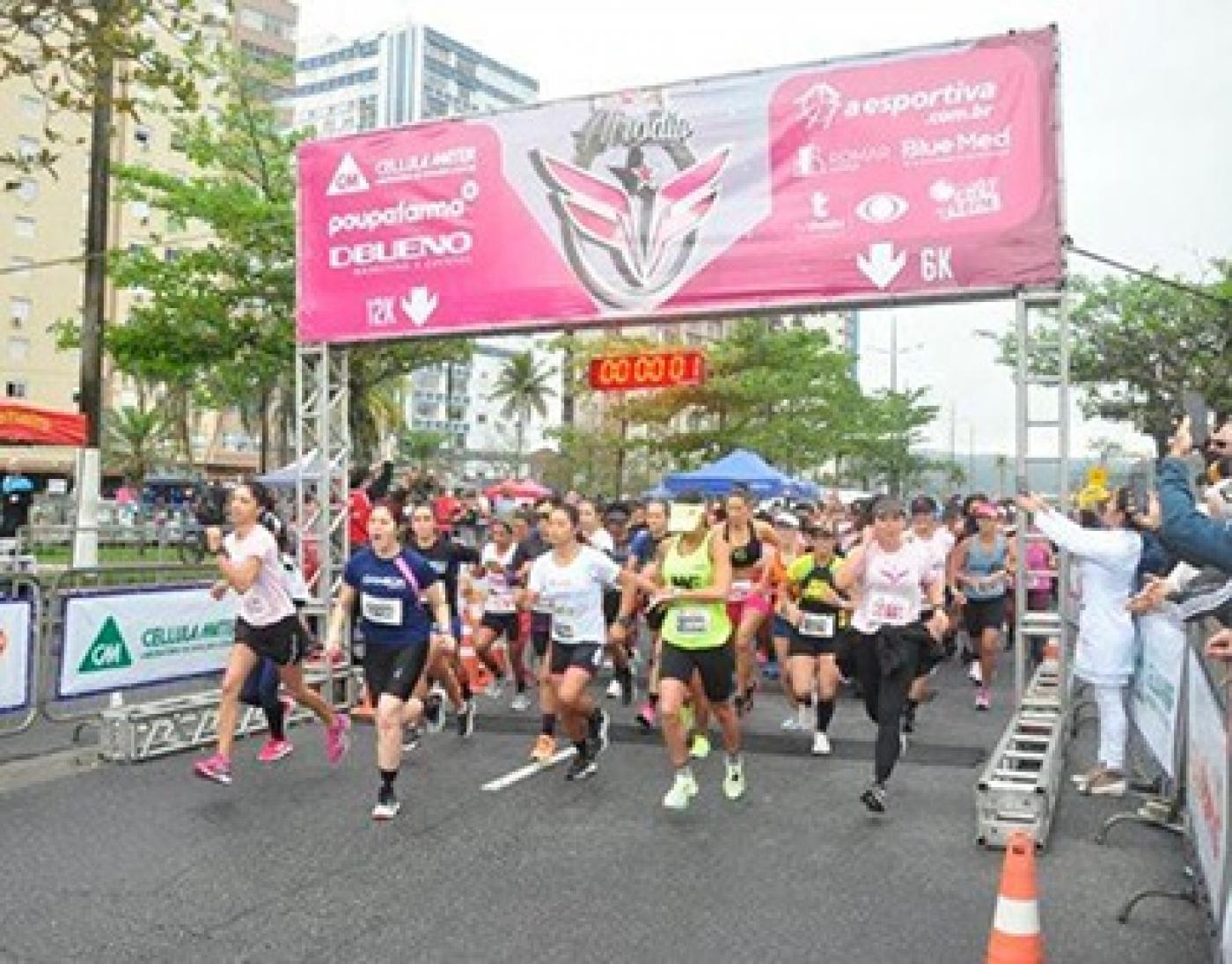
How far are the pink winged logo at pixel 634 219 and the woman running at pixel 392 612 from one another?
10.1 ft

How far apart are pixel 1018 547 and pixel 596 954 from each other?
16.6 ft

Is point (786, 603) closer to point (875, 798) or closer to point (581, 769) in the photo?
point (581, 769)

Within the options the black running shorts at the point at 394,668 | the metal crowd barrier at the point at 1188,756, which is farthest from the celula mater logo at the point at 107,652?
the metal crowd barrier at the point at 1188,756

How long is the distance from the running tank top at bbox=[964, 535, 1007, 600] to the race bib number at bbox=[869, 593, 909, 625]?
4.07 metres

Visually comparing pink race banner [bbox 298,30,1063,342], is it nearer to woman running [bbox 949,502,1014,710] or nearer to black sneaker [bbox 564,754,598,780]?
woman running [bbox 949,502,1014,710]

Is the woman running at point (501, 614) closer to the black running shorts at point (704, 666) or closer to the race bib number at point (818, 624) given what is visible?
the race bib number at point (818, 624)

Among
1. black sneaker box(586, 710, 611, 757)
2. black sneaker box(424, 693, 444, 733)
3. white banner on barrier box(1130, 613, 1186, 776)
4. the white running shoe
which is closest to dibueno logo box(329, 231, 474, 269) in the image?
black sneaker box(424, 693, 444, 733)

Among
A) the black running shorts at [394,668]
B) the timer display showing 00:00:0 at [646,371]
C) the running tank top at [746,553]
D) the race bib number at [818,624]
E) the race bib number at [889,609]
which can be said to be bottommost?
the black running shorts at [394,668]

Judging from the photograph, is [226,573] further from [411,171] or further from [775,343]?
[775,343]

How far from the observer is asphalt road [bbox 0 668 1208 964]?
471cm

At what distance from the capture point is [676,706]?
6750 millimetres

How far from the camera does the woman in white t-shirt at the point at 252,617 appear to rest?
7.30m

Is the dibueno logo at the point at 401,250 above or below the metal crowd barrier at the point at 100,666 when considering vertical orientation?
above

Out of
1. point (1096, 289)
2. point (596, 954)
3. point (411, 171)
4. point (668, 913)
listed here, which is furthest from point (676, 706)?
point (1096, 289)
